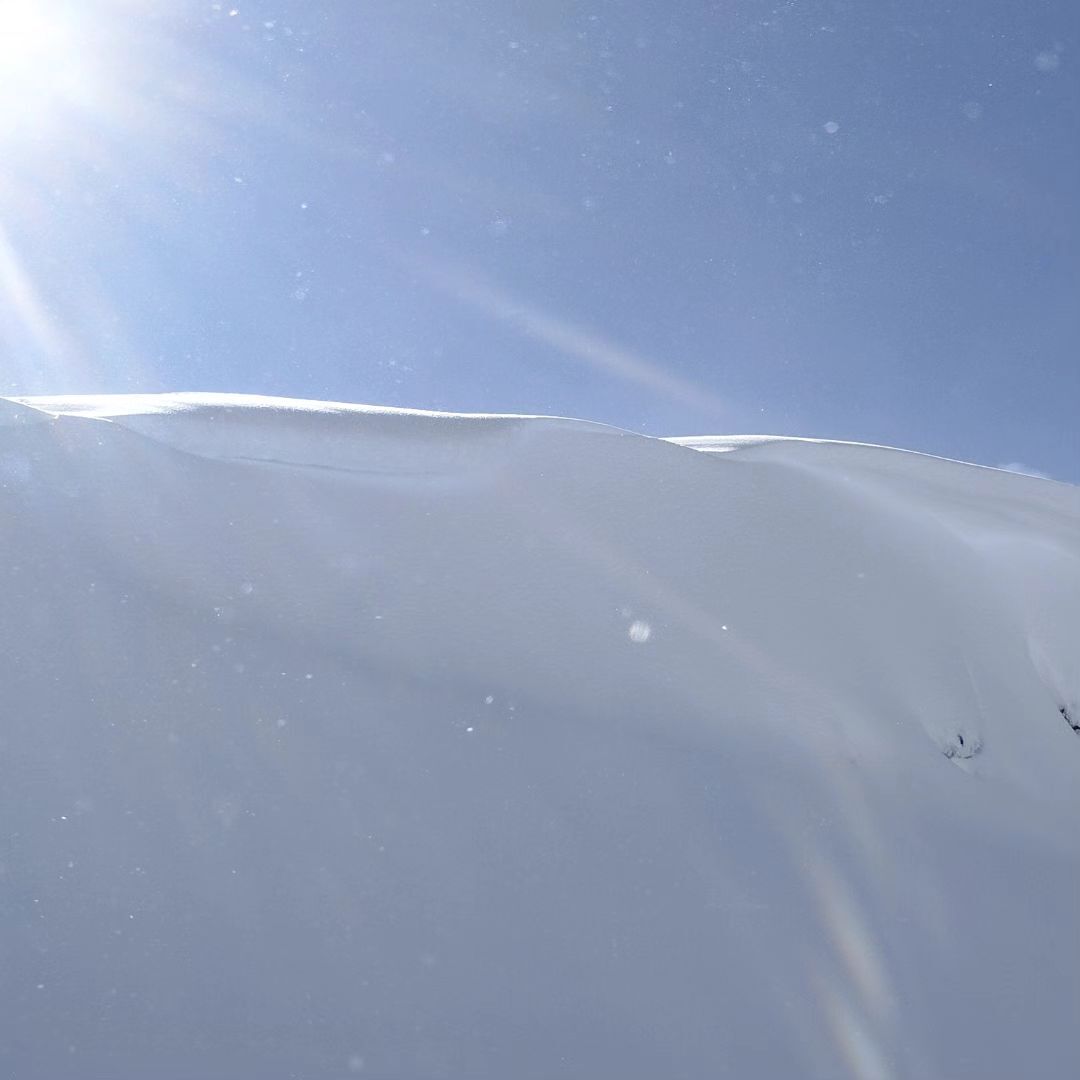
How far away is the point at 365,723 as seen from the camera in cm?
251

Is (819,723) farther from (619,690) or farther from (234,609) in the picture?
(234,609)

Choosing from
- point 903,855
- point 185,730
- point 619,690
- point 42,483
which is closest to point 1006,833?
point 903,855

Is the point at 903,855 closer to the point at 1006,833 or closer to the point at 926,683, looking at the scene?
the point at 1006,833

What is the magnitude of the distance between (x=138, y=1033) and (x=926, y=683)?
8.14ft

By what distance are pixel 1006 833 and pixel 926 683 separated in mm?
539

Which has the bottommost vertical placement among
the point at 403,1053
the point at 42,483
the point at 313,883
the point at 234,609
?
the point at 403,1053

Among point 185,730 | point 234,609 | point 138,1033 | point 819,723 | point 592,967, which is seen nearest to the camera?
point 138,1033

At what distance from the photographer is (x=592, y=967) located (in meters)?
2.10

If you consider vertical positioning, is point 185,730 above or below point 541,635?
below

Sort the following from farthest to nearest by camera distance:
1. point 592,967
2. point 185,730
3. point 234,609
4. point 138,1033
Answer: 1. point 234,609
2. point 185,730
3. point 592,967
4. point 138,1033

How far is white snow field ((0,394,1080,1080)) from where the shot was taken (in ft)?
6.41

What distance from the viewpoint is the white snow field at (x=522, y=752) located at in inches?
76.9

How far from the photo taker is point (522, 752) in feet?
8.30

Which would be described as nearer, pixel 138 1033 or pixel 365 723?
pixel 138 1033
